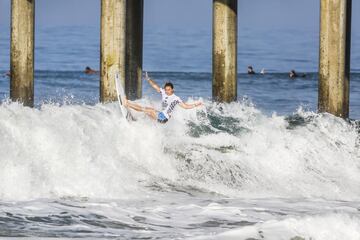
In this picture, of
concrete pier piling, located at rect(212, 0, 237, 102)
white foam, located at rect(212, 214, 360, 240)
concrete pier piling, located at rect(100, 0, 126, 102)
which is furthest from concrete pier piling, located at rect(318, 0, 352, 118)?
white foam, located at rect(212, 214, 360, 240)

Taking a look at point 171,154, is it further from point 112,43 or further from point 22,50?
point 22,50

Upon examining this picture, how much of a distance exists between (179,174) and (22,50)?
201 inches

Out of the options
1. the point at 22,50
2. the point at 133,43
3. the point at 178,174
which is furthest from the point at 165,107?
the point at 133,43

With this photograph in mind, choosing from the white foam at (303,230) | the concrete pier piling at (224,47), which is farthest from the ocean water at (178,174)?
the concrete pier piling at (224,47)

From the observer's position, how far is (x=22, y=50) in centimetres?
2388

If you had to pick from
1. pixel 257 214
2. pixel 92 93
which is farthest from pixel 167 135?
pixel 92 93

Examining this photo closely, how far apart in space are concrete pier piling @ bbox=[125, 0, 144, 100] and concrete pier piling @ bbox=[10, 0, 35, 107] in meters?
3.00

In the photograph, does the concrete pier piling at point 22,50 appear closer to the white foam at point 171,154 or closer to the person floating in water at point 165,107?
the white foam at point 171,154

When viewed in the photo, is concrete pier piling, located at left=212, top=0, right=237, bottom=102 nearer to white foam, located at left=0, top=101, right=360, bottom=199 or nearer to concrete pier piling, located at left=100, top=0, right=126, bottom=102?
white foam, located at left=0, top=101, right=360, bottom=199

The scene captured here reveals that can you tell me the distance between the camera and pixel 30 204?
1628 cm

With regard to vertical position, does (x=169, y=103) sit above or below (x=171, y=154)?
above

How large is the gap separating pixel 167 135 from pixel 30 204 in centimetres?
588

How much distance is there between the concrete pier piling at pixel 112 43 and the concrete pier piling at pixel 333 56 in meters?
4.15

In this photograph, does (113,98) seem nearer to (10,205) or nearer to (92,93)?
(10,205)
